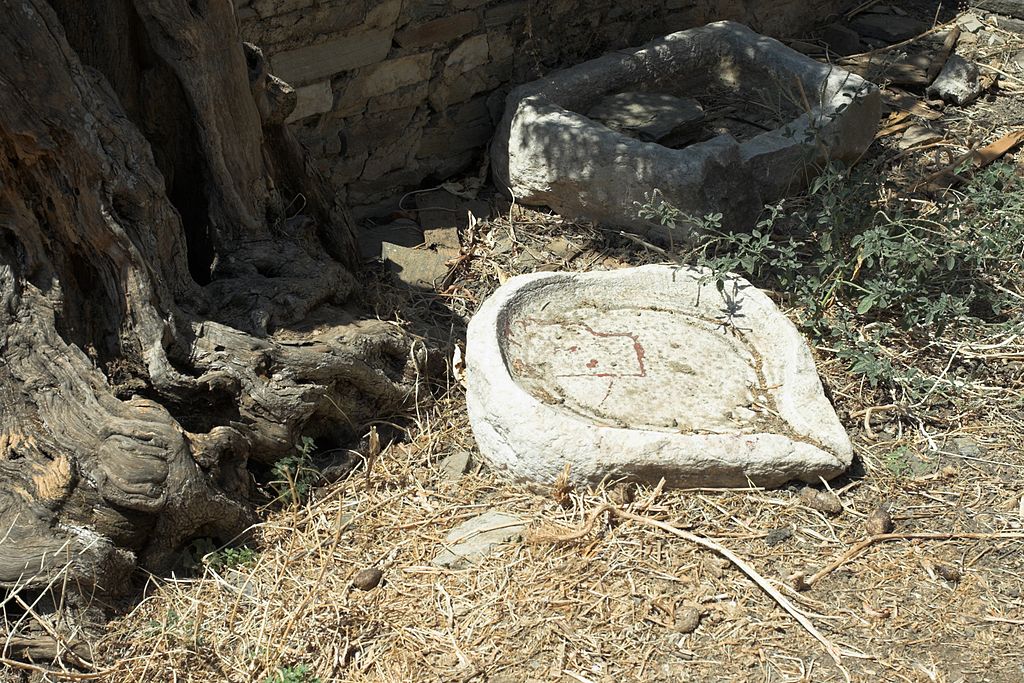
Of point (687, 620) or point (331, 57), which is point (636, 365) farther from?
point (331, 57)

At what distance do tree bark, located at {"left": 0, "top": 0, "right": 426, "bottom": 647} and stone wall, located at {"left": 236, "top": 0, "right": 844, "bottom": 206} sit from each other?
2.14ft

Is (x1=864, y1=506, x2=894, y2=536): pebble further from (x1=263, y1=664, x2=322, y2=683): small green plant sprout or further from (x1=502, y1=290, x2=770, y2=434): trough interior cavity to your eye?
(x1=263, y1=664, x2=322, y2=683): small green plant sprout

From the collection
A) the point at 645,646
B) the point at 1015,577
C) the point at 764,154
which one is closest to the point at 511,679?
the point at 645,646

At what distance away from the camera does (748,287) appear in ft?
12.3

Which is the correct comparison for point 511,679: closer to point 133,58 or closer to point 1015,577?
point 1015,577

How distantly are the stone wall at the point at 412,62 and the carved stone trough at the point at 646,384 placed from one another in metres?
1.29

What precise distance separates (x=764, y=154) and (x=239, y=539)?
8.75 feet

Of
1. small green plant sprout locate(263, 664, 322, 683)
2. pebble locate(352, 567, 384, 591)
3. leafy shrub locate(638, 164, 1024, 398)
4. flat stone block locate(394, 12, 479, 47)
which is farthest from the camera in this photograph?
flat stone block locate(394, 12, 479, 47)

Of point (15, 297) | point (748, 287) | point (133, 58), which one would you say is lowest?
point (748, 287)

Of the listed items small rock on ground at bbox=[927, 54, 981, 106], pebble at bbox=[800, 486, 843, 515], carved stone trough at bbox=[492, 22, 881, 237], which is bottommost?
pebble at bbox=[800, 486, 843, 515]

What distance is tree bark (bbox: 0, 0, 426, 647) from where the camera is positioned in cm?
291

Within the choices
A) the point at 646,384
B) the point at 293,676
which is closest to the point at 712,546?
the point at 646,384

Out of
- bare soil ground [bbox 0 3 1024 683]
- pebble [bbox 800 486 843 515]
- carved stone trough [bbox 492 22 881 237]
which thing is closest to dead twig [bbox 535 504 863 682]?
bare soil ground [bbox 0 3 1024 683]

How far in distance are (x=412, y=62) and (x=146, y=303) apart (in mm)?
1995
